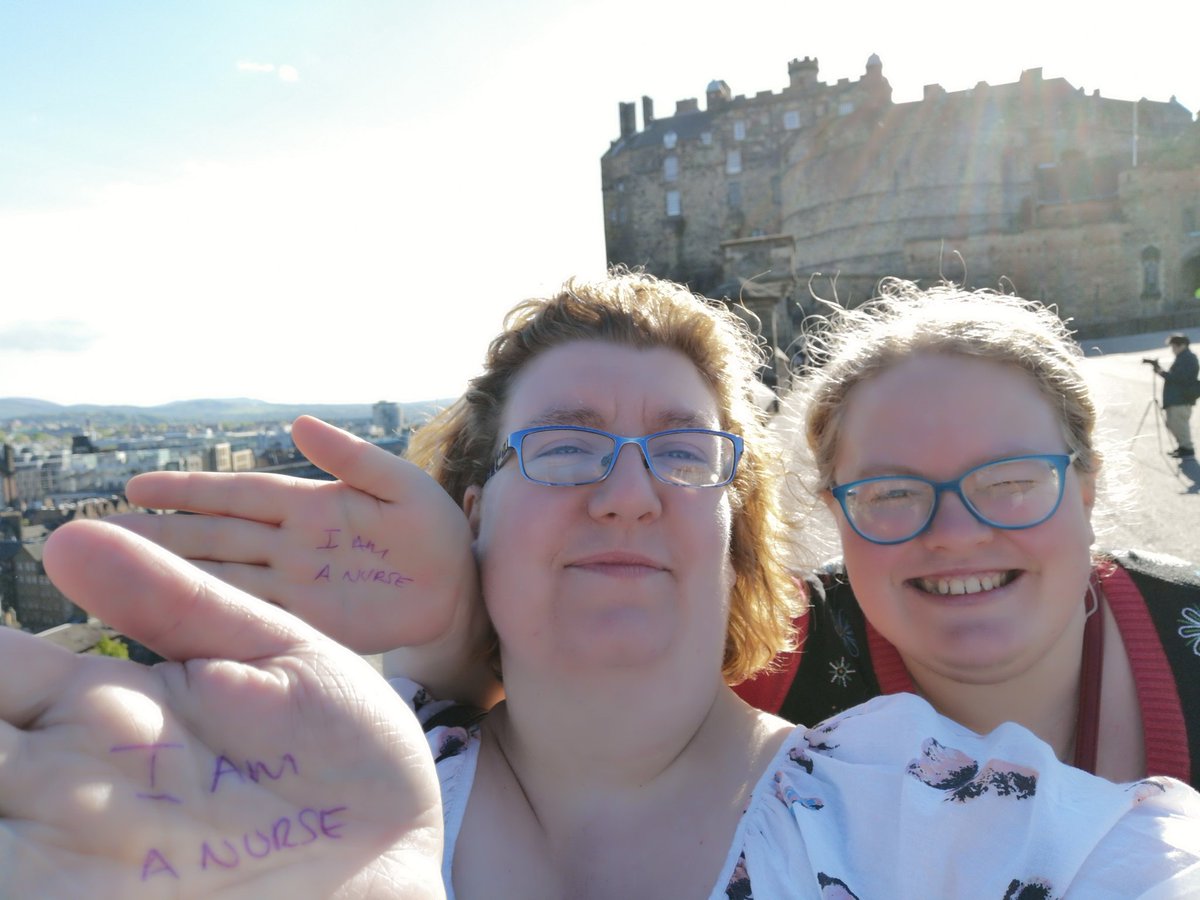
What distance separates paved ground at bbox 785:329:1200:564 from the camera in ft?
7.47

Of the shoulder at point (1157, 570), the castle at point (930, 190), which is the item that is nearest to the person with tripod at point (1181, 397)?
the shoulder at point (1157, 570)

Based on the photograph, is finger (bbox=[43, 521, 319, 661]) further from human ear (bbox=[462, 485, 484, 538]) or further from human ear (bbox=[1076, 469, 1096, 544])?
human ear (bbox=[1076, 469, 1096, 544])

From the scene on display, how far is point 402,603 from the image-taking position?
1.66 m

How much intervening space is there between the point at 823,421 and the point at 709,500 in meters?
0.58

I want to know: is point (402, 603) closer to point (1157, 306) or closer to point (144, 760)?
point (144, 760)

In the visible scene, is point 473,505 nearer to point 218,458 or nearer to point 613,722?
point 613,722

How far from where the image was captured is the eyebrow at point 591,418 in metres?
1.70

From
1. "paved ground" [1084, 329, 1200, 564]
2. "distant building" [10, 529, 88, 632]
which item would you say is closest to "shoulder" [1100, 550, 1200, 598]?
"paved ground" [1084, 329, 1200, 564]

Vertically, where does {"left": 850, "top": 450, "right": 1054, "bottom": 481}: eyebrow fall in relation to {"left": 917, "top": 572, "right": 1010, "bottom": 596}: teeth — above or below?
above

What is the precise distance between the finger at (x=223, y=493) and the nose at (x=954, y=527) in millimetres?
1238

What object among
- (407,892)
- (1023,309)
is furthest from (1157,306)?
(407,892)

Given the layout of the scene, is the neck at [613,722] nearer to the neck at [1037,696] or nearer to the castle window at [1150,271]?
the neck at [1037,696]

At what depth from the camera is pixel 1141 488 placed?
4.84 m

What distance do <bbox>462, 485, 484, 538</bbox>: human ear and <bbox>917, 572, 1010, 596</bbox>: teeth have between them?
3.37ft
